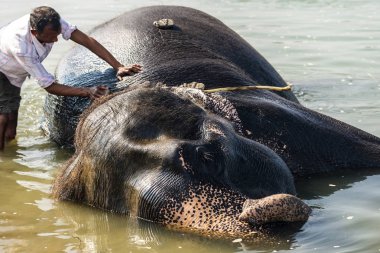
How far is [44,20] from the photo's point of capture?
7.72m

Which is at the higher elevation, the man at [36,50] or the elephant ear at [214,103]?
the man at [36,50]

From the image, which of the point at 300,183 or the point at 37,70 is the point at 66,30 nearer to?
the point at 37,70

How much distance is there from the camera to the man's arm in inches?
287

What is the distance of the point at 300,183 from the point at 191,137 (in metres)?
1.42

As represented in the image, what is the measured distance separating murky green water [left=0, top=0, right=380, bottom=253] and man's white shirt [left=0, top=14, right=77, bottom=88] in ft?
2.35

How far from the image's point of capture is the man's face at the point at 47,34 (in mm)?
7750

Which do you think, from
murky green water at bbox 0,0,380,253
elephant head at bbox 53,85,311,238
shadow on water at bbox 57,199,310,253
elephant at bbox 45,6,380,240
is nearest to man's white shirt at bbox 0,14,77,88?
elephant at bbox 45,6,380,240


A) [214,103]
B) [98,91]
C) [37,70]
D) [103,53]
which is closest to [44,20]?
[37,70]

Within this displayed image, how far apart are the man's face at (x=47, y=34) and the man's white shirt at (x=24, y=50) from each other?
0.05 m

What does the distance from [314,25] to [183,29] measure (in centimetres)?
729

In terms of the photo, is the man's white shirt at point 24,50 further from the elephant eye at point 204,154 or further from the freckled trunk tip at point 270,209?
the freckled trunk tip at point 270,209

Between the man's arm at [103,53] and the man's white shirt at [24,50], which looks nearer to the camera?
the man's arm at [103,53]

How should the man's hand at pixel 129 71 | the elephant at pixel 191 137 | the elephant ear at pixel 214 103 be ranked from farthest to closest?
the man's hand at pixel 129 71 → the elephant ear at pixel 214 103 → the elephant at pixel 191 137

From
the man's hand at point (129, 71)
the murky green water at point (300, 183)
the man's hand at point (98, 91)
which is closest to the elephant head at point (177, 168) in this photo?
the murky green water at point (300, 183)
